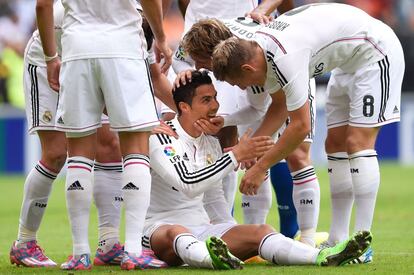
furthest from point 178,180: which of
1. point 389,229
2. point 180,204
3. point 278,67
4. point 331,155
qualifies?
point 389,229

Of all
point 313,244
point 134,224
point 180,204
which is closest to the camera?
point 134,224

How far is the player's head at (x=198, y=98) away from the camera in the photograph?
734cm

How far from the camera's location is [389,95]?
7.39 meters

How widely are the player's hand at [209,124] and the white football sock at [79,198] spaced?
90cm

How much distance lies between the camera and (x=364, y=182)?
7.32 metres

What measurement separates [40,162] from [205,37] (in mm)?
1500

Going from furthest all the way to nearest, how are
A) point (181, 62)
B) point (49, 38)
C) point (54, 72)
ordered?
point (181, 62), point (54, 72), point (49, 38)

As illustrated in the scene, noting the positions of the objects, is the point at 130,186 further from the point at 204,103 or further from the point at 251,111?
the point at 251,111

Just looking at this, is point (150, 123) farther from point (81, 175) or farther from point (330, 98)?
point (330, 98)

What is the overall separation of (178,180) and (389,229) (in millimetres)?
3898

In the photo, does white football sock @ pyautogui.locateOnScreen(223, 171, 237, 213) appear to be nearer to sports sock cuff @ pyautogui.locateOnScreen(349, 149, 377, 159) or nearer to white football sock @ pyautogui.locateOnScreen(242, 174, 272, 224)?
white football sock @ pyautogui.locateOnScreen(242, 174, 272, 224)

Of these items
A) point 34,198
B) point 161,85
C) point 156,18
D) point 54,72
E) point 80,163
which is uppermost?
point 156,18

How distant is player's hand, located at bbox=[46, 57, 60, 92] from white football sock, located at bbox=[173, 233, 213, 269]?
1363 millimetres

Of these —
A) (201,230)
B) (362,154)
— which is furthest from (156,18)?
(362,154)
